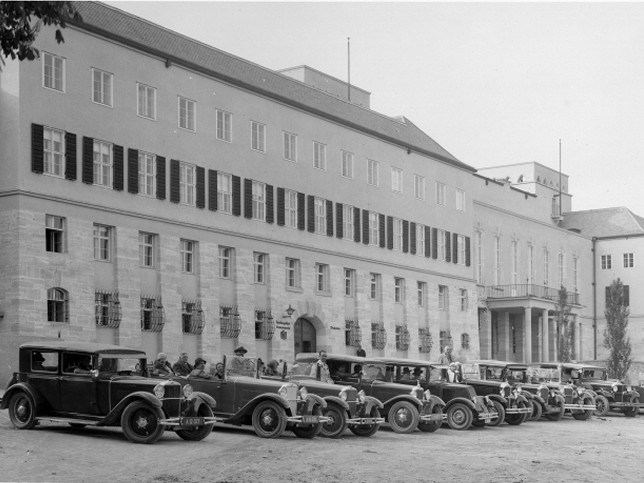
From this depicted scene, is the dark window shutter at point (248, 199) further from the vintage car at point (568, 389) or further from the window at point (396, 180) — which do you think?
the vintage car at point (568, 389)

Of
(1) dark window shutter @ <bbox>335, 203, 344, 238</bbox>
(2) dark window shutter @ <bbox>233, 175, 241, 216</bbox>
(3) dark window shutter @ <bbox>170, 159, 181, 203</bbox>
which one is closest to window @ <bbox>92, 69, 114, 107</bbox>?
(3) dark window shutter @ <bbox>170, 159, 181, 203</bbox>

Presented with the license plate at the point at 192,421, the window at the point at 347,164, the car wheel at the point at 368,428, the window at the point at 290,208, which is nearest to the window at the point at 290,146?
the window at the point at 290,208

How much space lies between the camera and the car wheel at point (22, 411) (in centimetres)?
1948

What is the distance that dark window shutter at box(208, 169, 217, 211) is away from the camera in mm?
41000

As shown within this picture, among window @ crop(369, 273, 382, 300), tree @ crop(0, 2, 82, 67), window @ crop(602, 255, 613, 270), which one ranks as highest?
tree @ crop(0, 2, 82, 67)

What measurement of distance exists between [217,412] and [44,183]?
1540 cm

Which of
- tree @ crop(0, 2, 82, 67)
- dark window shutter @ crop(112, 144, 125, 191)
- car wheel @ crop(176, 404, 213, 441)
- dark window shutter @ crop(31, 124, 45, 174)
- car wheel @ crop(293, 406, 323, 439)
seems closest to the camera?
tree @ crop(0, 2, 82, 67)

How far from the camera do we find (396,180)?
53250mm

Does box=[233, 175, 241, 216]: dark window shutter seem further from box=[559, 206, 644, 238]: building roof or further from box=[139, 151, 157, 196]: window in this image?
box=[559, 206, 644, 238]: building roof

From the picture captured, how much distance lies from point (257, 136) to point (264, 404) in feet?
80.3

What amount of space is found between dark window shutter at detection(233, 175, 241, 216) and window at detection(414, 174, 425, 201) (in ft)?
47.8

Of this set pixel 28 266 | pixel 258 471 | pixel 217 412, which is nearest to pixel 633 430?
pixel 217 412

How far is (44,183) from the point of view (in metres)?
33.8

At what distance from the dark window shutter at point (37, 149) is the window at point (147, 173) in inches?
185
